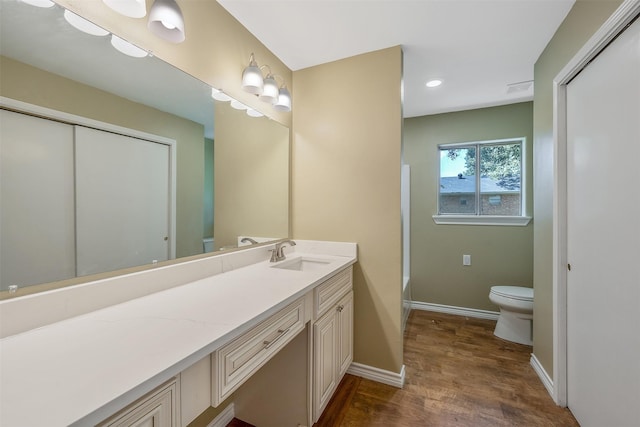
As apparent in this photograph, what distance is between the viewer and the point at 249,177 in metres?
1.81

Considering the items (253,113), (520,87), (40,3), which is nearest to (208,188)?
(253,113)

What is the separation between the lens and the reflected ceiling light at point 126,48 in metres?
1.00

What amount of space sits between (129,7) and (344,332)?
6.29ft

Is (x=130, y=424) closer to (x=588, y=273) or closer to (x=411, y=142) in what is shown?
(x=588, y=273)

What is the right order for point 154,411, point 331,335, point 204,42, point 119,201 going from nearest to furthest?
point 154,411, point 119,201, point 204,42, point 331,335

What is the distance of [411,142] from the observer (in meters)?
3.14

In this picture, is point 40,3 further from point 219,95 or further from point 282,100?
point 282,100

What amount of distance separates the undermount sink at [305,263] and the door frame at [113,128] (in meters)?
0.75

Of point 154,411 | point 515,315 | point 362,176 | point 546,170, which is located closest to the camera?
point 154,411

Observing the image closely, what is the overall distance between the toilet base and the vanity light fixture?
105 inches

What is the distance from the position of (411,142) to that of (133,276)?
303cm

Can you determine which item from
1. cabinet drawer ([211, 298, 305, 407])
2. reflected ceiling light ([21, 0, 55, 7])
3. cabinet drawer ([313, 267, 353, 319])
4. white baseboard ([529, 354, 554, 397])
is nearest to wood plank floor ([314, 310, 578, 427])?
white baseboard ([529, 354, 554, 397])

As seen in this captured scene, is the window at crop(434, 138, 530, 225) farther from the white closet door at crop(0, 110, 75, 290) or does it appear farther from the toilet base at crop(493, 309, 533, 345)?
the white closet door at crop(0, 110, 75, 290)

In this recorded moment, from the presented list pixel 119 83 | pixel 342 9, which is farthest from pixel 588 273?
pixel 119 83
